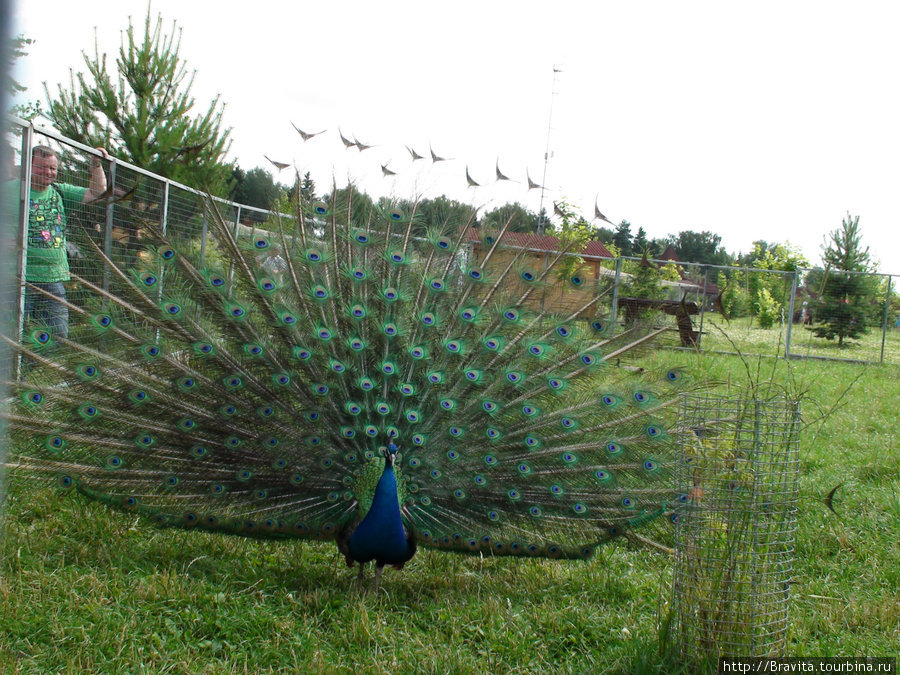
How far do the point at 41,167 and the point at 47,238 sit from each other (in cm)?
50

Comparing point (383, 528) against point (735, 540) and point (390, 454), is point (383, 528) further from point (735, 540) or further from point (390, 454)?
point (735, 540)

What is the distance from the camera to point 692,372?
4730mm

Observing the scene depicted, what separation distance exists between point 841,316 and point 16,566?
16967 mm

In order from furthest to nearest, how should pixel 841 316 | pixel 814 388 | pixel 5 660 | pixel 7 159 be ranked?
pixel 841 316 → pixel 814 388 → pixel 5 660 → pixel 7 159

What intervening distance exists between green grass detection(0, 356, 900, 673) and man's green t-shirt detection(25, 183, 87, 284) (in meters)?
1.50

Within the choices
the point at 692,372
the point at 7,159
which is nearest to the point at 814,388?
the point at 692,372

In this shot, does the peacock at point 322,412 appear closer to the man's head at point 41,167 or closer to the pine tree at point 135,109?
the man's head at point 41,167

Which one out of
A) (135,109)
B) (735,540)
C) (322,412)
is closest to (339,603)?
(322,412)

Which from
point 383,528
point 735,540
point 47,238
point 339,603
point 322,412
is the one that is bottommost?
point 339,603

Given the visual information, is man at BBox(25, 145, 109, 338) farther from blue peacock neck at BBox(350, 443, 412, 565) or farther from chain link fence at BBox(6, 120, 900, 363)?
blue peacock neck at BBox(350, 443, 412, 565)

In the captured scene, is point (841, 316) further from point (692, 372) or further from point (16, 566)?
point (16, 566)

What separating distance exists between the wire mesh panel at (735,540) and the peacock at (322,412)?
3.55 ft

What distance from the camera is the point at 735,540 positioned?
9.71 feet

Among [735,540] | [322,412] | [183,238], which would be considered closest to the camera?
[735,540]
